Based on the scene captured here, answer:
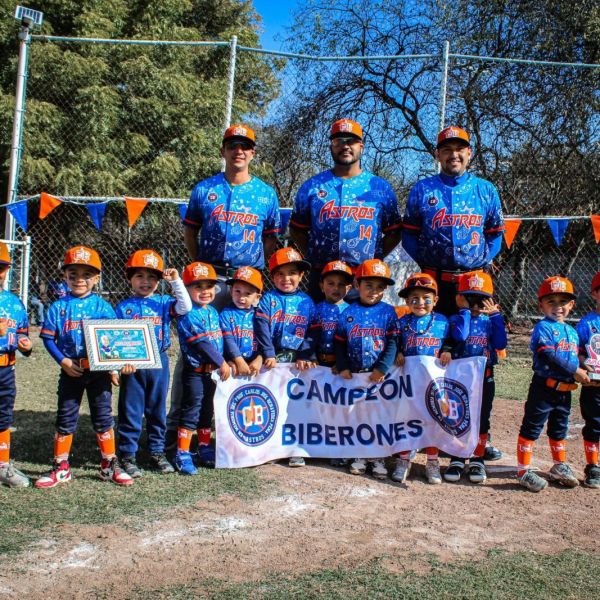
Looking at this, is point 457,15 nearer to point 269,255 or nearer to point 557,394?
point 269,255

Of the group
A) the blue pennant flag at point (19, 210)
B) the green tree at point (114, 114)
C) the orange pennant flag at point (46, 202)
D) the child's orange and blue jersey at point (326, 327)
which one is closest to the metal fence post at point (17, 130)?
the blue pennant flag at point (19, 210)

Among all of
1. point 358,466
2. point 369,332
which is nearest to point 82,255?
point 369,332

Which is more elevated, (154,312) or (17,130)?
(17,130)

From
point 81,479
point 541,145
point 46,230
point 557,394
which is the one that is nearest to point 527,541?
point 557,394

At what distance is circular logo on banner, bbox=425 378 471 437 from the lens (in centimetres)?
495

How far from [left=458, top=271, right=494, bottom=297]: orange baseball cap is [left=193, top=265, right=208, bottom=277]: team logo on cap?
200 centimetres

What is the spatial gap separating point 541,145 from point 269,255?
7474 millimetres

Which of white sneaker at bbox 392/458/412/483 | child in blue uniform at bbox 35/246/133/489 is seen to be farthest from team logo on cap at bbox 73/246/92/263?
white sneaker at bbox 392/458/412/483

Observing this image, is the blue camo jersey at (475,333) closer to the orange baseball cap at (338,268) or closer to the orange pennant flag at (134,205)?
the orange baseball cap at (338,268)

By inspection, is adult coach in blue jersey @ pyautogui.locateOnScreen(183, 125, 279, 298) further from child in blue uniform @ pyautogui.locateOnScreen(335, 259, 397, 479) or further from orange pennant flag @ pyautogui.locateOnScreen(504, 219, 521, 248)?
orange pennant flag @ pyautogui.locateOnScreen(504, 219, 521, 248)

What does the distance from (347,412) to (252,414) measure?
767mm

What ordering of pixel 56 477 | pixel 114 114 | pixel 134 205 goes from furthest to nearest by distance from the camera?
pixel 114 114
pixel 134 205
pixel 56 477

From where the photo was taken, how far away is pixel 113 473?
15.1 feet

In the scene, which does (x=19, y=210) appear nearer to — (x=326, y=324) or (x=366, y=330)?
(x=326, y=324)
